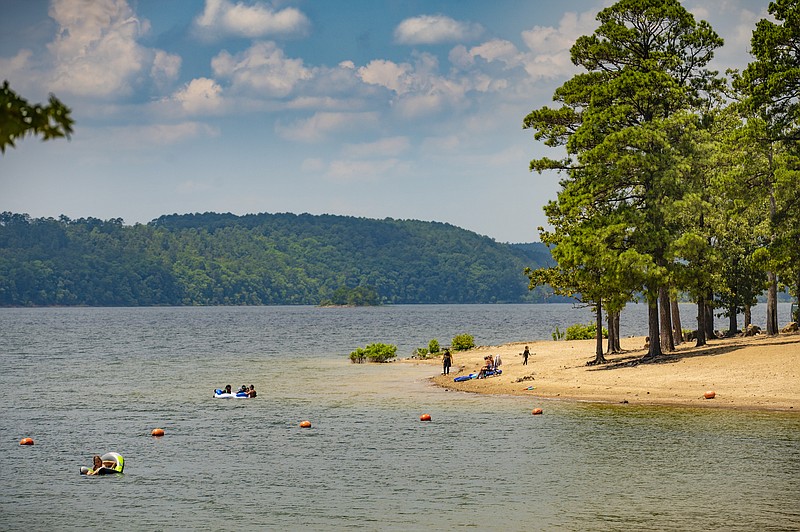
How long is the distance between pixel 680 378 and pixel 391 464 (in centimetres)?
2109

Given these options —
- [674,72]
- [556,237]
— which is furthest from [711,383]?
[674,72]

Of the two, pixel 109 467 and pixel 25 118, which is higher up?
pixel 25 118

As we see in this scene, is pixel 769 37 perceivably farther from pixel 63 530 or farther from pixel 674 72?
pixel 63 530

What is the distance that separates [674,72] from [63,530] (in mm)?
41465

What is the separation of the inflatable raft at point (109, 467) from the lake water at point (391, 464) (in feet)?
1.66

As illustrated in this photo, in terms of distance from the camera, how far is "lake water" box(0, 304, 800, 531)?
1022 inches

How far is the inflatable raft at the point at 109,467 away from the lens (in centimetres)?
3275

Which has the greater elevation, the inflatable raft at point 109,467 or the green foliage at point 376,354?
the green foliage at point 376,354

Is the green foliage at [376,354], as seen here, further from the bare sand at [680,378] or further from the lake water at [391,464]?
the lake water at [391,464]

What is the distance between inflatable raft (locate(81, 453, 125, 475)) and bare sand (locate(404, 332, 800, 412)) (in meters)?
24.0

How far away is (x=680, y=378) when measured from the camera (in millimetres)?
48312

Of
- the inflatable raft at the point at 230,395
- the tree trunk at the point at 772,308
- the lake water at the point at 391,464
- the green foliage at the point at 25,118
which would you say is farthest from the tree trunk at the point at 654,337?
the green foliage at the point at 25,118

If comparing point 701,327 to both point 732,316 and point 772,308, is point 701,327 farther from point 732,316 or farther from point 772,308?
point 732,316

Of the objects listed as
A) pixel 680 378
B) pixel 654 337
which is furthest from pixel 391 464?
pixel 654 337
